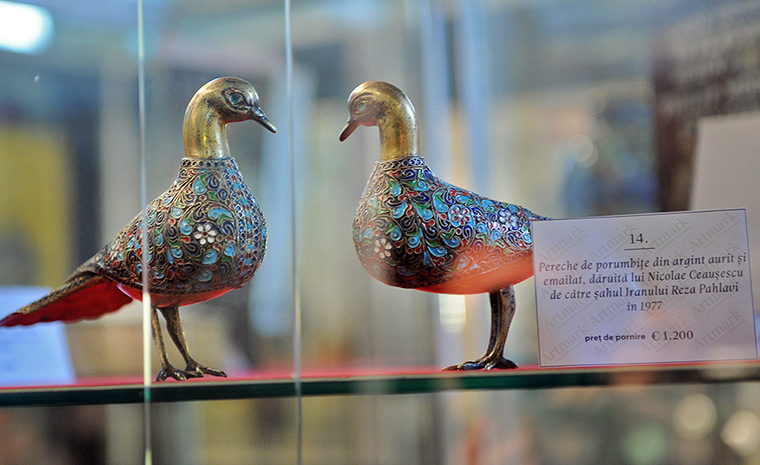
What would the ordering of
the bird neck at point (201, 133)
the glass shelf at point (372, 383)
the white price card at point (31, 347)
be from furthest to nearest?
→ the white price card at point (31, 347) < the bird neck at point (201, 133) < the glass shelf at point (372, 383)

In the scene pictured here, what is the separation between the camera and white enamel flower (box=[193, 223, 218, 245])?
71cm

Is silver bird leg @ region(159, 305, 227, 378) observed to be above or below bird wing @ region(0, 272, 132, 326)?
below

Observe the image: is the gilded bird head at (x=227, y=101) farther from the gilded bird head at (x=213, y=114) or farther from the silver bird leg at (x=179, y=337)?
the silver bird leg at (x=179, y=337)

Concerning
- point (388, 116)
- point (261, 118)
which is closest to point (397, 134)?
point (388, 116)

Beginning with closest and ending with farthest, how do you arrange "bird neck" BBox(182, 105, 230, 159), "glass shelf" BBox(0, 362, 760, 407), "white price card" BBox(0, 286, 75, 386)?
"glass shelf" BBox(0, 362, 760, 407), "bird neck" BBox(182, 105, 230, 159), "white price card" BBox(0, 286, 75, 386)

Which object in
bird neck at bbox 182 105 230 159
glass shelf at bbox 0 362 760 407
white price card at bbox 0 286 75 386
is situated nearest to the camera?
glass shelf at bbox 0 362 760 407

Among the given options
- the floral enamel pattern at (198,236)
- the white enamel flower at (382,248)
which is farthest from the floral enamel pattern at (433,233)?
the floral enamel pattern at (198,236)

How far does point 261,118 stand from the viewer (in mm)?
A: 763

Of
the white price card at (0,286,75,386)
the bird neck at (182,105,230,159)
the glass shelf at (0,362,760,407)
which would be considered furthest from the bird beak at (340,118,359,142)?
the white price card at (0,286,75,386)

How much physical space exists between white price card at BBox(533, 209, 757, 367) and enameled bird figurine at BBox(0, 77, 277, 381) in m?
0.26

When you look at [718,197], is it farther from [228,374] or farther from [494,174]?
[228,374]

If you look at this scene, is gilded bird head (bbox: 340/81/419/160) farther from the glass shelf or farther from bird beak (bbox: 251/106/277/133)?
the glass shelf

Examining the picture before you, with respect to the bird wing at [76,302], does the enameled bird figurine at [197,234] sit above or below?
above

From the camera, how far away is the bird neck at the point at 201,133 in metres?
0.75
